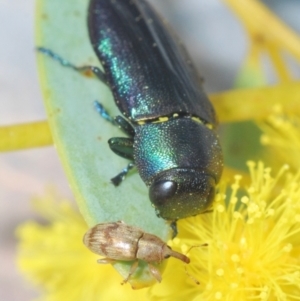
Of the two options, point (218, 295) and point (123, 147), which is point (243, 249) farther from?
point (123, 147)

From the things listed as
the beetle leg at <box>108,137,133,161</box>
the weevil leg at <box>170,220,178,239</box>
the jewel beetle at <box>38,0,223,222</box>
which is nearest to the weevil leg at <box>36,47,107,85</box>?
the jewel beetle at <box>38,0,223,222</box>

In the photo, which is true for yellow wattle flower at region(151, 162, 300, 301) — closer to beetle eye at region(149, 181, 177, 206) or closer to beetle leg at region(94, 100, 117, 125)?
beetle eye at region(149, 181, 177, 206)

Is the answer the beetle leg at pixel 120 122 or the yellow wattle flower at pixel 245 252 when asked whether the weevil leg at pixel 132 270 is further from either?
the beetle leg at pixel 120 122

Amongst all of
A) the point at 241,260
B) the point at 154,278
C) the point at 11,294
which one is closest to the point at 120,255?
the point at 154,278

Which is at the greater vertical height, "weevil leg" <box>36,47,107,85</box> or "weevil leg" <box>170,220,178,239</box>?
"weevil leg" <box>36,47,107,85</box>

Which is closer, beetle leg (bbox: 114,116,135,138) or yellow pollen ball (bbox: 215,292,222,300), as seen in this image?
yellow pollen ball (bbox: 215,292,222,300)

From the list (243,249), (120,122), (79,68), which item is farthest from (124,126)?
(243,249)
